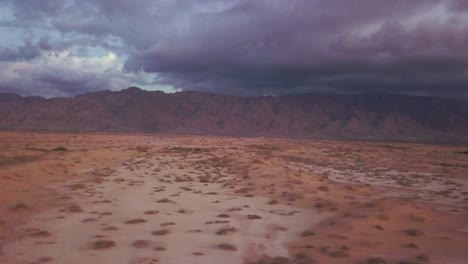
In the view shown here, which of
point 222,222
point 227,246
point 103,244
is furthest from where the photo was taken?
point 222,222

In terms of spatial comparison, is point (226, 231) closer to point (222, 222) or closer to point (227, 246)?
point (222, 222)

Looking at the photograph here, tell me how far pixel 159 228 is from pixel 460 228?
708cm

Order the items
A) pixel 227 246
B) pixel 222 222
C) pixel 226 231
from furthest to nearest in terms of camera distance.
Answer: pixel 222 222, pixel 226 231, pixel 227 246

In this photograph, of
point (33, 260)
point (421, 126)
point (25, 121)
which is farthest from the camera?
point (421, 126)

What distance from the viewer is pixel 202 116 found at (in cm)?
19950

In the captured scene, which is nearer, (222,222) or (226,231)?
(226,231)

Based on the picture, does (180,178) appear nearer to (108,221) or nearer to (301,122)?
(108,221)

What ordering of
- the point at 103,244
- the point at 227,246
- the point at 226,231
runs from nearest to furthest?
the point at 103,244 < the point at 227,246 < the point at 226,231

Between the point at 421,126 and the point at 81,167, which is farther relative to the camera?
the point at 421,126

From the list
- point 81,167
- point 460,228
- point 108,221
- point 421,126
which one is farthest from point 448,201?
point 421,126

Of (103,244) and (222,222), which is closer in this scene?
(103,244)

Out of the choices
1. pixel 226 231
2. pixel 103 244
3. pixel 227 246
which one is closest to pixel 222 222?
Answer: pixel 226 231

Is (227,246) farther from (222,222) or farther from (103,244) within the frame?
(103,244)

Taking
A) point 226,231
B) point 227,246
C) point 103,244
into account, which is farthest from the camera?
point 226,231
